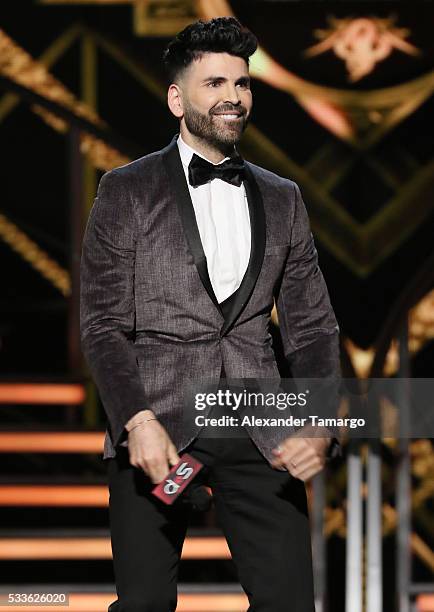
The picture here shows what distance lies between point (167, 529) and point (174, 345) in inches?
13.3

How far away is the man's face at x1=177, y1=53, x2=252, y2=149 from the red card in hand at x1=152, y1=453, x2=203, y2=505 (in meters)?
0.61

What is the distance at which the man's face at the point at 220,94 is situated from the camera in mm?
2303

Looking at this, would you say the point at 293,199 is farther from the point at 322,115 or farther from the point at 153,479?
the point at 322,115

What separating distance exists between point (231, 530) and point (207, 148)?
726mm

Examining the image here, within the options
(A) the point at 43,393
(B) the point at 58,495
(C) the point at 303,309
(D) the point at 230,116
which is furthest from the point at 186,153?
(A) the point at 43,393

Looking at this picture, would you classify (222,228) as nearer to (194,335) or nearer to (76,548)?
(194,335)

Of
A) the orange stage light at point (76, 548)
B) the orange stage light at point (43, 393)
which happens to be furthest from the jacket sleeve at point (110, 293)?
the orange stage light at point (43, 393)

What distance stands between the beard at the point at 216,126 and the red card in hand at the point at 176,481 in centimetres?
61

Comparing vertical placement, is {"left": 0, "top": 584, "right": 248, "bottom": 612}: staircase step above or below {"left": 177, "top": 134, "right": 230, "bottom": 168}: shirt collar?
below

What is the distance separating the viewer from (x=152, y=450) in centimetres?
214

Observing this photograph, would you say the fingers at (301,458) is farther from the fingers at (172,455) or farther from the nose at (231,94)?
the nose at (231,94)

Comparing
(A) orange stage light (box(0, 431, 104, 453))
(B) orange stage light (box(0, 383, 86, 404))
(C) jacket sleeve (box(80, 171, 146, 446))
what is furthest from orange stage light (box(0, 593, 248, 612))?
(C) jacket sleeve (box(80, 171, 146, 446))

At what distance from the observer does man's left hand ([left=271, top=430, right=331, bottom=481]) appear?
2.18 meters

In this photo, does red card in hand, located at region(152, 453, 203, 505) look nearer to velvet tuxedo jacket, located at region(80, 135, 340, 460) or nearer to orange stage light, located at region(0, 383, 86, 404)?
velvet tuxedo jacket, located at region(80, 135, 340, 460)
